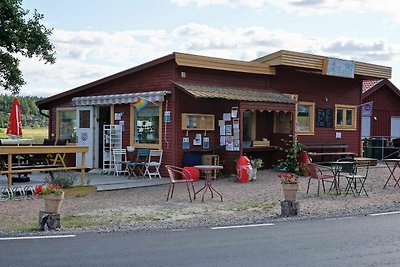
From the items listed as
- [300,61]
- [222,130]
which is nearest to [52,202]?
[222,130]

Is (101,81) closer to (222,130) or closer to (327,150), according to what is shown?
(222,130)

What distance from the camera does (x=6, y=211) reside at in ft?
34.3

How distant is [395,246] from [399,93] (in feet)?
72.8

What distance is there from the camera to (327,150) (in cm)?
2031

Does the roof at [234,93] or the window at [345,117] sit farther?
the window at [345,117]

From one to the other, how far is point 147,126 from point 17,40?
15.3 ft

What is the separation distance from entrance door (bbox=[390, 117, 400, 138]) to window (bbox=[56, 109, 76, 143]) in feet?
54.2

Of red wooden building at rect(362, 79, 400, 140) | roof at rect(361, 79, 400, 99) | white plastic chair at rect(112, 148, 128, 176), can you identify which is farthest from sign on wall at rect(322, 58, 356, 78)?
white plastic chair at rect(112, 148, 128, 176)

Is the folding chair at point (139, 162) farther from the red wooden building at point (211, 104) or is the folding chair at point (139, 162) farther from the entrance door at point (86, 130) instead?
the entrance door at point (86, 130)

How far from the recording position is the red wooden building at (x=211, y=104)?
52.4 ft

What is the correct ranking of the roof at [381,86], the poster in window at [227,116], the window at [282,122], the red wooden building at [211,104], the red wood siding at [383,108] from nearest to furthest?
the red wooden building at [211,104] < the poster in window at [227,116] < the window at [282,122] < the roof at [381,86] < the red wood siding at [383,108]

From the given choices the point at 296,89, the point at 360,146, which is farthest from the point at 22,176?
the point at 360,146

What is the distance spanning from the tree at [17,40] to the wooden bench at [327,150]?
9130mm

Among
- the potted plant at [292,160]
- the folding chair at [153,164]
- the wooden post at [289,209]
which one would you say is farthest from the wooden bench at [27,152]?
the potted plant at [292,160]
